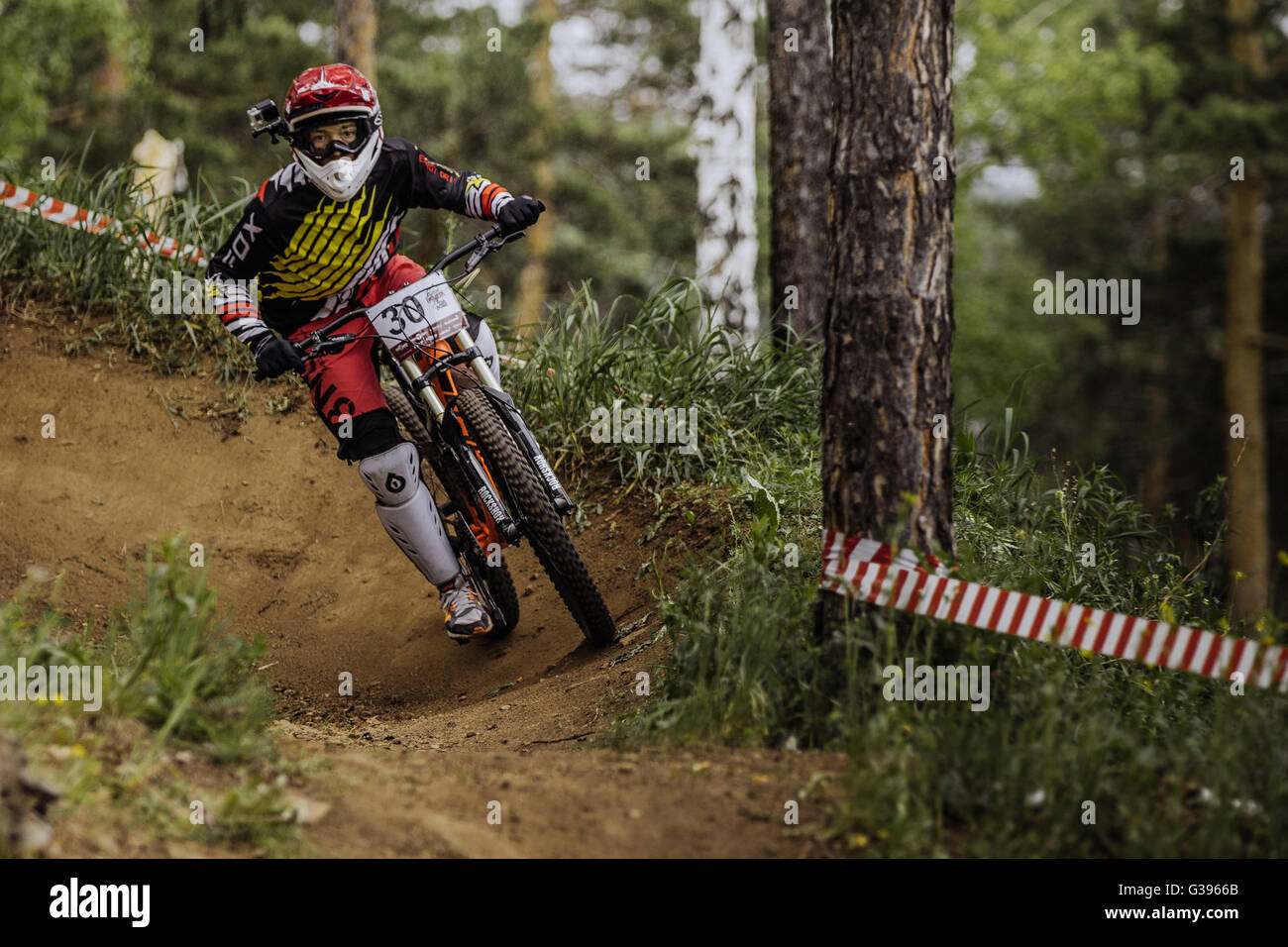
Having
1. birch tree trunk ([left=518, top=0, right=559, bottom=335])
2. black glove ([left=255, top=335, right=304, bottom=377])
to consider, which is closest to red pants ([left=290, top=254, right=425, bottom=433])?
black glove ([left=255, top=335, right=304, bottom=377])

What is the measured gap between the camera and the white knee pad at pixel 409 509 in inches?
204

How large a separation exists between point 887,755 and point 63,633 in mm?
3802

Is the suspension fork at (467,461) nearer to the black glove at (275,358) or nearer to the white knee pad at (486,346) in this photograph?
the white knee pad at (486,346)

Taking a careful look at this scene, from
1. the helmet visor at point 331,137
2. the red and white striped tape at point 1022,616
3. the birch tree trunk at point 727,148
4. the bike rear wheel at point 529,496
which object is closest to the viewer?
the red and white striped tape at point 1022,616

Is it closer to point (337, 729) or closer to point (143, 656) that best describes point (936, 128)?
point (143, 656)

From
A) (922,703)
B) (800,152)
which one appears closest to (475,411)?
(922,703)

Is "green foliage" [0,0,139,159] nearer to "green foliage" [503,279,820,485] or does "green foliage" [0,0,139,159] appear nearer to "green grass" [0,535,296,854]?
"green foliage" [503,279,820,485]

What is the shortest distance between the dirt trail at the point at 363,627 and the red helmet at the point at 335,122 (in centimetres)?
184

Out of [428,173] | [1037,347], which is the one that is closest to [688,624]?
[428,173]

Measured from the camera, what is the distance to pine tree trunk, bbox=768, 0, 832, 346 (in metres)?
7.83

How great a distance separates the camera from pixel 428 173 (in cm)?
526

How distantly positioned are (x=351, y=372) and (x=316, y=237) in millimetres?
579

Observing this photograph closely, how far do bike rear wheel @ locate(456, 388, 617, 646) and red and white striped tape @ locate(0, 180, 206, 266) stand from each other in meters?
3.64

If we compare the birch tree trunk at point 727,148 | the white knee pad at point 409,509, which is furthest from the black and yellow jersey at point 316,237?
the birch tree trunk at point 727,148
